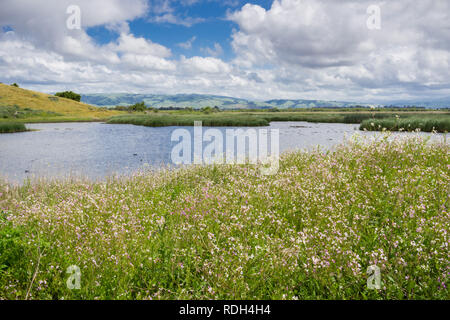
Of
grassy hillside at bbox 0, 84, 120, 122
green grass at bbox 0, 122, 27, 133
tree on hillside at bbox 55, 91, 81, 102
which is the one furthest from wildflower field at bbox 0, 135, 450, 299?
tree on hillside at bbox 55, 91, 81, 102

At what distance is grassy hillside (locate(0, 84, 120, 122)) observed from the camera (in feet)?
273

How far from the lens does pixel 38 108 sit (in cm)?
9325

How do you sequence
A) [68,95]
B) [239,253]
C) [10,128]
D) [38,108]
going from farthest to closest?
[68,95] → [38,108] → [10,128] → [239,253]

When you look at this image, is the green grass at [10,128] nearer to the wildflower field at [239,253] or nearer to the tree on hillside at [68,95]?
the wildflower field at [239,253]

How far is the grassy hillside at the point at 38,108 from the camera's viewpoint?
8324cm

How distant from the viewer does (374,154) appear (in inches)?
396

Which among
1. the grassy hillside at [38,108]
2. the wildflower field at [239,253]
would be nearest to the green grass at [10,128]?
the grassy hillside at [38,108]

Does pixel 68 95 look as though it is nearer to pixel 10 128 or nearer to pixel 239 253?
pixel 10 128

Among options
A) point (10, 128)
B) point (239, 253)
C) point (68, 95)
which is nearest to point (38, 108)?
point (68, 95)
